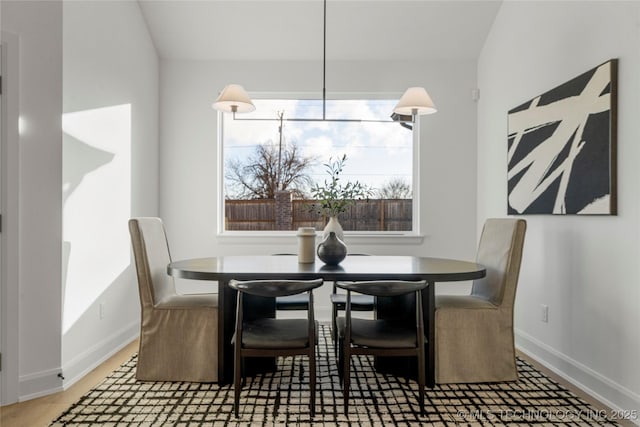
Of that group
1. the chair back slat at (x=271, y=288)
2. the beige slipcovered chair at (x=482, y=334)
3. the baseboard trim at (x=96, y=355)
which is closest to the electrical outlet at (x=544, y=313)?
the beige slipcovered chair at (x=482, y=334)

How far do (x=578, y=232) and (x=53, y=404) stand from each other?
10.6 ft

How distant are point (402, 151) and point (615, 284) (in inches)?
98.2

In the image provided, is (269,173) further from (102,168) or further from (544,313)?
(544,313)

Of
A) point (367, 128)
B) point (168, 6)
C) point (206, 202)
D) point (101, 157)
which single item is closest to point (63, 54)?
point (101, 157)

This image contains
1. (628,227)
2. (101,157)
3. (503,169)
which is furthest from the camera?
(503,169)

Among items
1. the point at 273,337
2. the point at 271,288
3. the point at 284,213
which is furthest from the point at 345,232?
the point at 271,288

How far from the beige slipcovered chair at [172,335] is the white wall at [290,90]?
172 centimetres

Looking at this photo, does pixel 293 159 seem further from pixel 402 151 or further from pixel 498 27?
pixel 498 27

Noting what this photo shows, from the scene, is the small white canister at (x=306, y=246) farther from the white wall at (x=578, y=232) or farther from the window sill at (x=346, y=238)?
the white wall at (x=578, y=232)

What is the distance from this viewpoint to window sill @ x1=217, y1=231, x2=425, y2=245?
4555 millimetres

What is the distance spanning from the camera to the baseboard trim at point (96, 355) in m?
2.89

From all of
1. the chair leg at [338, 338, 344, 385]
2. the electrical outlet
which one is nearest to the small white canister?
the chair leg at [338, 338, 344, 385]

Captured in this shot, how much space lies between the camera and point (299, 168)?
4738mm

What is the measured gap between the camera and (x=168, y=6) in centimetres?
412
